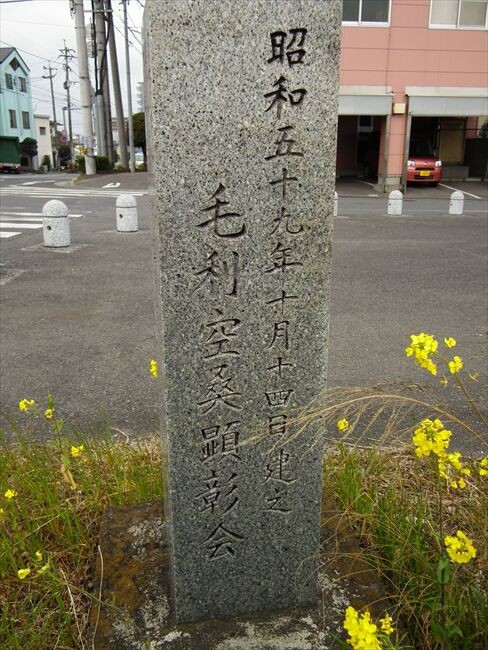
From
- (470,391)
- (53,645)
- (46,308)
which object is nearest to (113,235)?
(46,308)

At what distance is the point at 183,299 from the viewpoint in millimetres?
1731

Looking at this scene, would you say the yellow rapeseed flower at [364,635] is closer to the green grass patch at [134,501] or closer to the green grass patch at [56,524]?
the green grass patch at [134,501]

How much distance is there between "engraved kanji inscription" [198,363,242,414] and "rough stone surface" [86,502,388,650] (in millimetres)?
721

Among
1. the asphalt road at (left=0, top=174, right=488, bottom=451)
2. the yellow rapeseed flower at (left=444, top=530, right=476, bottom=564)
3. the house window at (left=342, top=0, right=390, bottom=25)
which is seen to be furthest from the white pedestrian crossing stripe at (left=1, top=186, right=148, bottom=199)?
the yellow rapeseed flower at (left=444, top=530, right=476, bottom=564)

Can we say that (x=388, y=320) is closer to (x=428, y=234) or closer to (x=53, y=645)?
(x=53, y=645)

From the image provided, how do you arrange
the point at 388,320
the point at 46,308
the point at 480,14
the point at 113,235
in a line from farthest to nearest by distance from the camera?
the point at 480,14 < the point at 113,235 < the point at 46,308 < the point at 388,320

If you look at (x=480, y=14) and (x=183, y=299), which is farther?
(x=480, y=14)

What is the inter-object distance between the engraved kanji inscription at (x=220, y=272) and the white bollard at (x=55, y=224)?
8.06 metres

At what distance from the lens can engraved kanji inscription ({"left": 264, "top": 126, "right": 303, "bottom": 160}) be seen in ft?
5.50

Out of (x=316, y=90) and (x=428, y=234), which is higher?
(x=316, y=90)

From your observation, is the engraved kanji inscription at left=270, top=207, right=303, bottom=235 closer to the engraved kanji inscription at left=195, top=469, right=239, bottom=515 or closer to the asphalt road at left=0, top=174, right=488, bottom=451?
the engraved kanji inscription at left=195, top=469, right=239, bottom=515

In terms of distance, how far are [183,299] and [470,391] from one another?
3.03 metres

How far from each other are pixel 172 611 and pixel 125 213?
382 inches

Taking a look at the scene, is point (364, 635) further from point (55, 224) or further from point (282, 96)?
point (55, 224)
